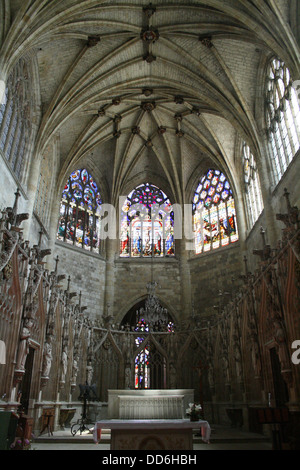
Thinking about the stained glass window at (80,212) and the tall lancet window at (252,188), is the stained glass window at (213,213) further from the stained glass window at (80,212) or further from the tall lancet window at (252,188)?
the stained glass window at (80,212)

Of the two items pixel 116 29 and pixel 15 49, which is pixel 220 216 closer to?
pixel 116 29

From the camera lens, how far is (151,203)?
23188mm

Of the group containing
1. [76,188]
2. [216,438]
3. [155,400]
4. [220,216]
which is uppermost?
[76,188]

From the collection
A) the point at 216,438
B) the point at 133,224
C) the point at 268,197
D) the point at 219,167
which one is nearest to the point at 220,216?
the point at 219,167

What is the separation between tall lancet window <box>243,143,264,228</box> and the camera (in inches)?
669

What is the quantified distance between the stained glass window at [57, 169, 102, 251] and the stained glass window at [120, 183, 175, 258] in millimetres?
1723

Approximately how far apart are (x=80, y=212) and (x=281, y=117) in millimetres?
11564

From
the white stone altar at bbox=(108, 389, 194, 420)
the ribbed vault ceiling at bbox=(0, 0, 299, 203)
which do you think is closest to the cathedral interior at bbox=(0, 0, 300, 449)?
the ribbed vault ceiling at bbox=(0, 0, 299, 203)

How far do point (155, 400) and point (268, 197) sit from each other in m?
8.13

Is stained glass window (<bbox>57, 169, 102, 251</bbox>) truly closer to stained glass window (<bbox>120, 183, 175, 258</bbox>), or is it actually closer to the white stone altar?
stained glass window (<bbox>120, 183, 175, 258</bbox>)

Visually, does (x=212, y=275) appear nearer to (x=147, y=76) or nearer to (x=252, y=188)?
(x=252, y=188)

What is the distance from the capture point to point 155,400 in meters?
9.77

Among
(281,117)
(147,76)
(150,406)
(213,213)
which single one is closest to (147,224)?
(213,213)

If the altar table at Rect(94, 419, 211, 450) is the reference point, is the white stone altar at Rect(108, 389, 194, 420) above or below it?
above
